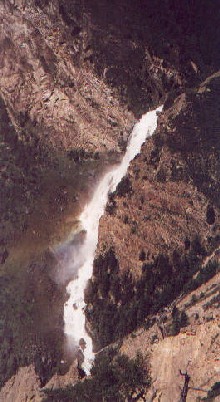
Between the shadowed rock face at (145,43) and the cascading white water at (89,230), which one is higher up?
the shadowed rock face at (145,43)

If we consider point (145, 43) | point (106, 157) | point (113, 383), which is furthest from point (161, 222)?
point (145, 43)

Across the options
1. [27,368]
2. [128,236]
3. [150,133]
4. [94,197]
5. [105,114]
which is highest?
[105,114]

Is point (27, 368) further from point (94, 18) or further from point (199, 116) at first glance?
point (94, 18)

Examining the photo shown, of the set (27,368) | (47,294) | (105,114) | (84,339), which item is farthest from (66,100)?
(27,368)

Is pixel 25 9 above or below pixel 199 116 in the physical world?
above

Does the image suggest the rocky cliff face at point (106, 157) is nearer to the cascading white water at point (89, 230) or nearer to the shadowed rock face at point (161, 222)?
the shadowed rock face at point (161, 222)

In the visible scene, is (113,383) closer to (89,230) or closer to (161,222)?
(161,222)

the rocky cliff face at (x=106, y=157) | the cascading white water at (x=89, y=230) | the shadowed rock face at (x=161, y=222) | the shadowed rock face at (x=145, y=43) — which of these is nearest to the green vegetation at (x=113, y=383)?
the rocky cliff face at (x=106, y=157)
